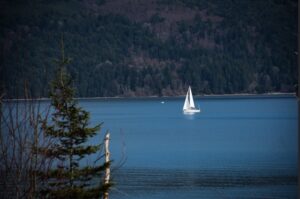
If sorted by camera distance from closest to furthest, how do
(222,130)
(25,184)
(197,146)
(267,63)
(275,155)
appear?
(25,184), (275,155), (197,146), (222,130), (267,63)

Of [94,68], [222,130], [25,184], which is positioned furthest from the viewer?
[94,68]

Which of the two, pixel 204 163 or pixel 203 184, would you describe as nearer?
pixel 203 184

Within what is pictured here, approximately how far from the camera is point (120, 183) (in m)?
31.7

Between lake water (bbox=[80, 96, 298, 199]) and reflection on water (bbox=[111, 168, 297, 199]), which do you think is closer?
reflection on water (bbox=[111, 168, 297, 199])

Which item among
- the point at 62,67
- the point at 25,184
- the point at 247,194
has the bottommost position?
the point at 247,194

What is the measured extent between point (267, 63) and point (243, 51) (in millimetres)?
10826

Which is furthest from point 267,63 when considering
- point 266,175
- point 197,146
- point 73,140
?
point 73,140

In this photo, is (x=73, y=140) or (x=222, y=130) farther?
(x=222, y=130)

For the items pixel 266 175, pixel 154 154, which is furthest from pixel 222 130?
pixel 266 175

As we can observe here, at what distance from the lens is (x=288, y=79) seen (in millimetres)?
171875

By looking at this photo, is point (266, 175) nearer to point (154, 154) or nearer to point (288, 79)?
point (154, 154)

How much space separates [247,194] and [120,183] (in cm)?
543

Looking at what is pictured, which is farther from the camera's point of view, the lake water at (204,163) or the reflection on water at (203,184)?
the lake water at (204,163)

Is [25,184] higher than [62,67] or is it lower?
lower
